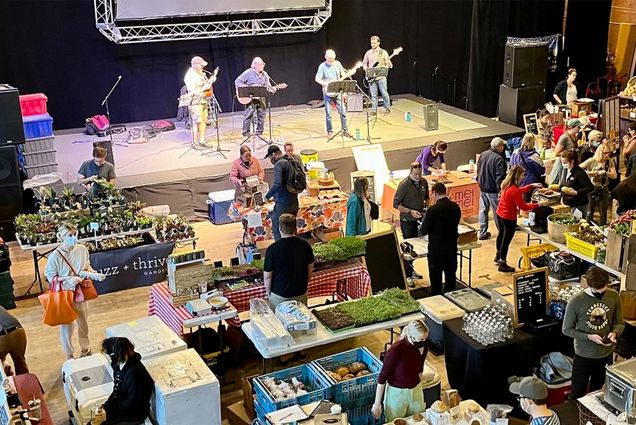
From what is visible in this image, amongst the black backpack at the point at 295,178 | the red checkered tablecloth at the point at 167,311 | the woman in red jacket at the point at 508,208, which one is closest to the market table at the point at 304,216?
the black backpack at the point at 295,178

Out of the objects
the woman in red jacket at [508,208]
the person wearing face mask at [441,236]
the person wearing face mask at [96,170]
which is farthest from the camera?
the person wearing face mask at [96,170]

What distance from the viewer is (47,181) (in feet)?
30.0

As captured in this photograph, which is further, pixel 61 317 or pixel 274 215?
pixel 274 215

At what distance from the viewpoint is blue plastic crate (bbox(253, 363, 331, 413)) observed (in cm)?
533

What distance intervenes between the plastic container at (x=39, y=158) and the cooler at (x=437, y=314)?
5870 millimetres

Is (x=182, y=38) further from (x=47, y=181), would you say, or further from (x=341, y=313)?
(x=341, y=313)

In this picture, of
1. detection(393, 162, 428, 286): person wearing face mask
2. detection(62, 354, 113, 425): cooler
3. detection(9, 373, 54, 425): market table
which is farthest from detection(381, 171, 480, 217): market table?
detection(9, 373, 54, 425): market table

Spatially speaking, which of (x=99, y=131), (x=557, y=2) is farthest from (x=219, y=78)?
(x=557, y=2)

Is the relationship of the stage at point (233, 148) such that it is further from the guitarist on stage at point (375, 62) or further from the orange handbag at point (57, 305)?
the orange handbag at point (57, 305)

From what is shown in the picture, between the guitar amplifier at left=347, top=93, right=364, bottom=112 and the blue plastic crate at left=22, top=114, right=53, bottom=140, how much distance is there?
14.2ft

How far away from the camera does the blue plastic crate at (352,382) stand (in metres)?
5.50

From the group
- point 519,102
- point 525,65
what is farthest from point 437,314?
point 525,65

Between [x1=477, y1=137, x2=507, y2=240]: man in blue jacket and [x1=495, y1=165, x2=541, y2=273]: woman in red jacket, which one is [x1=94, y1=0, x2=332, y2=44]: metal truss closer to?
[x1=477, y1=137, x2=507, y2=240]: man in blue jacket

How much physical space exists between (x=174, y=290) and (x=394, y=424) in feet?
7.87
